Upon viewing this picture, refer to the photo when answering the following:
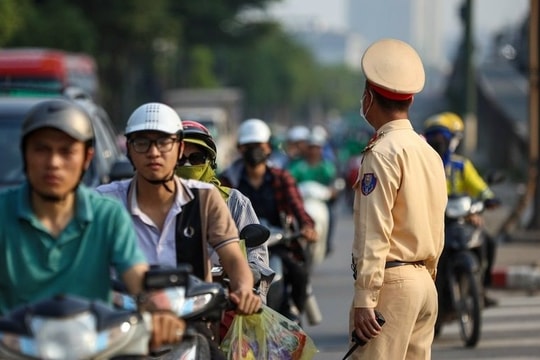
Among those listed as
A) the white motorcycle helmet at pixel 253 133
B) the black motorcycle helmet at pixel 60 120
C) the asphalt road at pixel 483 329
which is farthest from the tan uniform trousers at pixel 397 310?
the white motorcycle helmet at pixel 253 133

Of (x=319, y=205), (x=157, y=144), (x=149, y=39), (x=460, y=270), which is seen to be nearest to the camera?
(x=157, y=144)

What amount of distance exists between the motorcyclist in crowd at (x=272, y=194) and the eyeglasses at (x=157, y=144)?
17.1 ft

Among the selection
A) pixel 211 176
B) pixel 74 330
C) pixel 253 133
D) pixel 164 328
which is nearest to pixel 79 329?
pixel 74 330

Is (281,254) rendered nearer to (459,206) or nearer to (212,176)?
(459,206)

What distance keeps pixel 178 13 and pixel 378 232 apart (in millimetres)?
68793

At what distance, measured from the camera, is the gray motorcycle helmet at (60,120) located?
4.62 m

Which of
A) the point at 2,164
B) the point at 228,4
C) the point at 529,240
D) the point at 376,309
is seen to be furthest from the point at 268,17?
the point at 376,309

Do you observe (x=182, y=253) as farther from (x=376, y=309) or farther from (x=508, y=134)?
(x=508, y=134)

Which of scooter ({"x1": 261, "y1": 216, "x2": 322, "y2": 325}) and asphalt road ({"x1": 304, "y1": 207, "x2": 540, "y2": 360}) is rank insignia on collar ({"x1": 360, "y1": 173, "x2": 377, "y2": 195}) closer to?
scooter ({"x1": 261, "y1": 216, "x2": 322, "y2": 325})

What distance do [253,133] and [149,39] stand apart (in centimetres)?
4960

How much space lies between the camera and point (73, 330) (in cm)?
435

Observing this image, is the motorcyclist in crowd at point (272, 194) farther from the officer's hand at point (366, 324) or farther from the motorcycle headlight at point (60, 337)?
the motorcycle headlight at point (60, 337)

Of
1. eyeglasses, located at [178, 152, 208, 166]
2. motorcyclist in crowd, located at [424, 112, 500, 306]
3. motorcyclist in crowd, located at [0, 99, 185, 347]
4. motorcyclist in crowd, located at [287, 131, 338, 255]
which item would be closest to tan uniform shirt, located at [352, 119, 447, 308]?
eyeglasses, located at [178, 152, 208, 166]

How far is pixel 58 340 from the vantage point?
4336 millimetres
